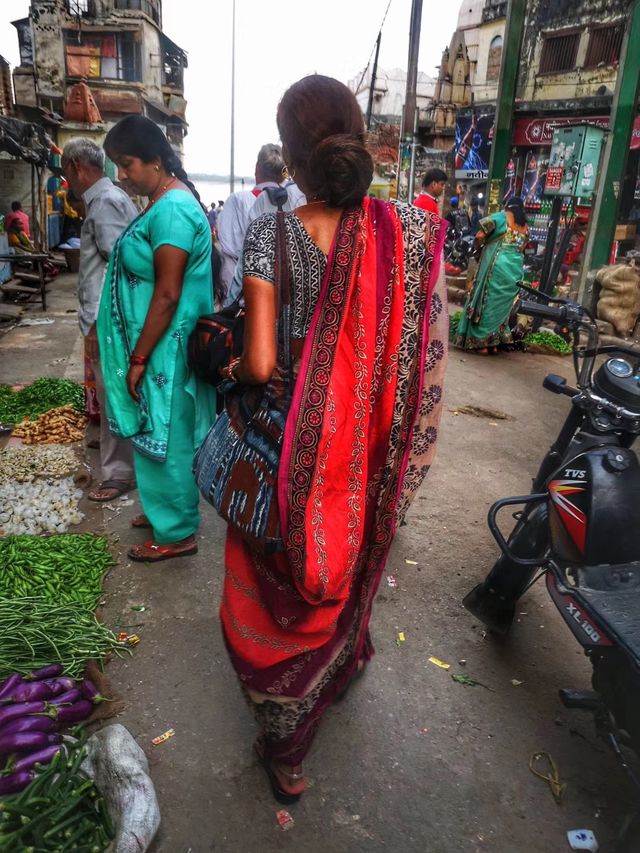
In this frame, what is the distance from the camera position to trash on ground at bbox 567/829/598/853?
1.80 meters

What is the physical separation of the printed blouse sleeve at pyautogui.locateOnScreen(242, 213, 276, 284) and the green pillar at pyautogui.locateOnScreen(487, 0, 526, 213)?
962 cm

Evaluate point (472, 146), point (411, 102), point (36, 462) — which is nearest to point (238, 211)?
point (36, 462)

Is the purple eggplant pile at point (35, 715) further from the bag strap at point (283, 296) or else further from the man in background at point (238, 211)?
the man in background at point (238, 211)

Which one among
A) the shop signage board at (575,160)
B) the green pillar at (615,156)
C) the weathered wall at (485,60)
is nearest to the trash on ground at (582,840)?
the shop signage board at (575,160)

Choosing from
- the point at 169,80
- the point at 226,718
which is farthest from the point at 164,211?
the point at 169,80

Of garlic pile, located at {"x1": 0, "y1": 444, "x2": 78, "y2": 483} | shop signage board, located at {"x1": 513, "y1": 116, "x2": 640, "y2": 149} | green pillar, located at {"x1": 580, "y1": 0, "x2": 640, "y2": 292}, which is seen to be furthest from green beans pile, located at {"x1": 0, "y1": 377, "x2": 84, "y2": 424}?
shop signage board, located at {"x1": 513, "y1": 116, "x2": 640, "y2": 149}

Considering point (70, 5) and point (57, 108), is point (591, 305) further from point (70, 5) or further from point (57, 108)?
point (70, 5)

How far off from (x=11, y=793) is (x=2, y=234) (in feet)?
37.3

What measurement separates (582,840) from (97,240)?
352 cm

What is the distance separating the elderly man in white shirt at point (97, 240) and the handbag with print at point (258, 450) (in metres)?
2.15

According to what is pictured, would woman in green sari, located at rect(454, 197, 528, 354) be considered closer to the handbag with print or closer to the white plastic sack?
the handbag with print

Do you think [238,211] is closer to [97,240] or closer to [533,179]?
[97,240]

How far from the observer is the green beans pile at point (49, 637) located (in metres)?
2.25

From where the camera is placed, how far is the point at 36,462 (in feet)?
13.3
